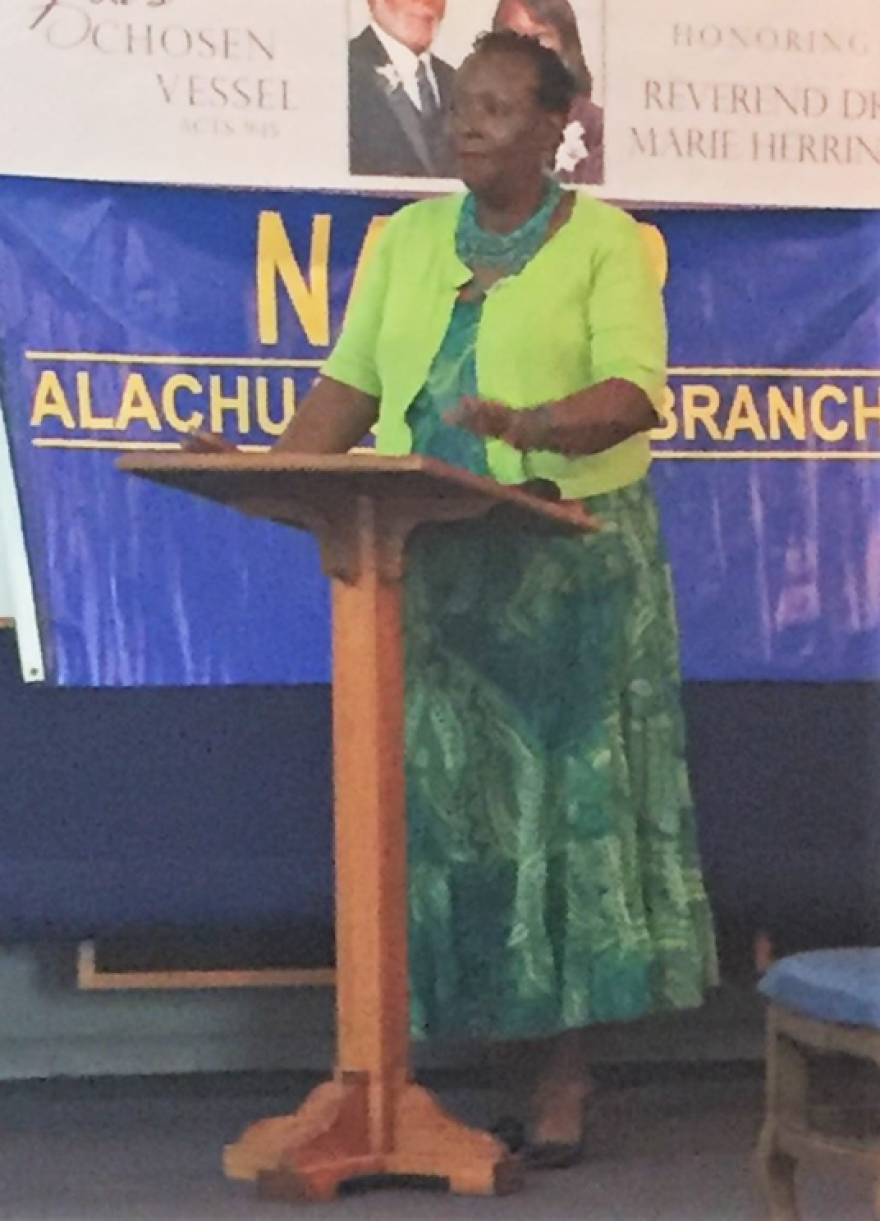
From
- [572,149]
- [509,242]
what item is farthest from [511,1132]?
[572,149]

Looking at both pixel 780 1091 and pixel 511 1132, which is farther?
pixel 511 1132

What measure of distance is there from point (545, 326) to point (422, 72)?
2.55 ft

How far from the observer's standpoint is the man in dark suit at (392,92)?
287cm

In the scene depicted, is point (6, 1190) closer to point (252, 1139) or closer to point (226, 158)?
point (252, 1139)

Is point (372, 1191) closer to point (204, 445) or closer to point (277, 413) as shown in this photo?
point (204, 445)

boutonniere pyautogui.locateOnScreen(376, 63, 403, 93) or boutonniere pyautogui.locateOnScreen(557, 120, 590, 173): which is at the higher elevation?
boutonniere pyautogui.locateOnScreen(376, 63, 403, 93)

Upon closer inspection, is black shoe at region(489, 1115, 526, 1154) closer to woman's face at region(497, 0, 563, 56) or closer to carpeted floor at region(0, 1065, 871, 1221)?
carpeted floor at region(0, 1065, 871, 1221)

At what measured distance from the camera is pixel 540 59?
Answer: 2.29 m

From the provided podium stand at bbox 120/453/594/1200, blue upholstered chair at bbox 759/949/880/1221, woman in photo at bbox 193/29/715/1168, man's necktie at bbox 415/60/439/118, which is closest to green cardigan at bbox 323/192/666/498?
woman in photo at bbox 193/29/715/1168

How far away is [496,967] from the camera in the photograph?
2303 millimetres

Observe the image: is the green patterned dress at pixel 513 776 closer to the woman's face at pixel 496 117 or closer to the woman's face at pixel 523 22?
the woman's face at pixel 496 117

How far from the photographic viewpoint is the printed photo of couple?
113 inches

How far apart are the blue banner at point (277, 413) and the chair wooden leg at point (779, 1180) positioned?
113 centimetres

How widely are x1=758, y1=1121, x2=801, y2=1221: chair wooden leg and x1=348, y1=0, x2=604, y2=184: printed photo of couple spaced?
158 cm
